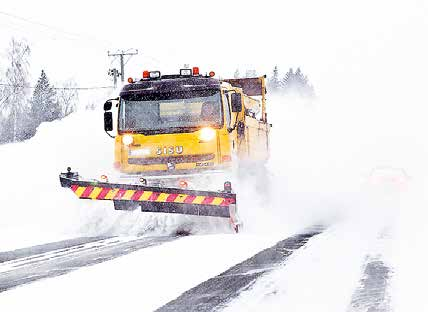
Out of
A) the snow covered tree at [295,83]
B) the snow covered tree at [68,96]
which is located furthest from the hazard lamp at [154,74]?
the snow covered tree at [68,96]

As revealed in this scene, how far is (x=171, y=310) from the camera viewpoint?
5105 millimetres

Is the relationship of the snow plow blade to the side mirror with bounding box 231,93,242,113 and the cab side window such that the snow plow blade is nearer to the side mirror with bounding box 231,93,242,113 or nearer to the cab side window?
the cab side window

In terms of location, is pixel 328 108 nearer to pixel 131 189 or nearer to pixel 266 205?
pixel 266 205

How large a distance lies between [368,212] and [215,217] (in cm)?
562

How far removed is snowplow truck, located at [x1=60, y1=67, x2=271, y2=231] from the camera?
425 inches

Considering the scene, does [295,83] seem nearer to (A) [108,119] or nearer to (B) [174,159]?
(A) [108,119]

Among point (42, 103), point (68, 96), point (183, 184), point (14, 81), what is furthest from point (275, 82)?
point (183, 184)

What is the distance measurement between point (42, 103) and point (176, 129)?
60645mm

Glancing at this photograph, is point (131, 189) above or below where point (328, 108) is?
below

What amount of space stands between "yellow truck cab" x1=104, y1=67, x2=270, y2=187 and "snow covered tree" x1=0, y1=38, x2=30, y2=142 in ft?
178

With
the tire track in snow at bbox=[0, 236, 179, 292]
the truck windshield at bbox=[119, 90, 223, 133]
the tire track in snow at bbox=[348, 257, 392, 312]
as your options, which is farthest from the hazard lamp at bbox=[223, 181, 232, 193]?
the tire track in snow at bbox=[348, 257, 392, 312]

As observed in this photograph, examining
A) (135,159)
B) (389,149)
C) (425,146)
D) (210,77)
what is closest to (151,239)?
(135,159)

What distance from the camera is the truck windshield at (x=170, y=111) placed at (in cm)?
1164

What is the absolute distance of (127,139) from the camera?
11672mm
